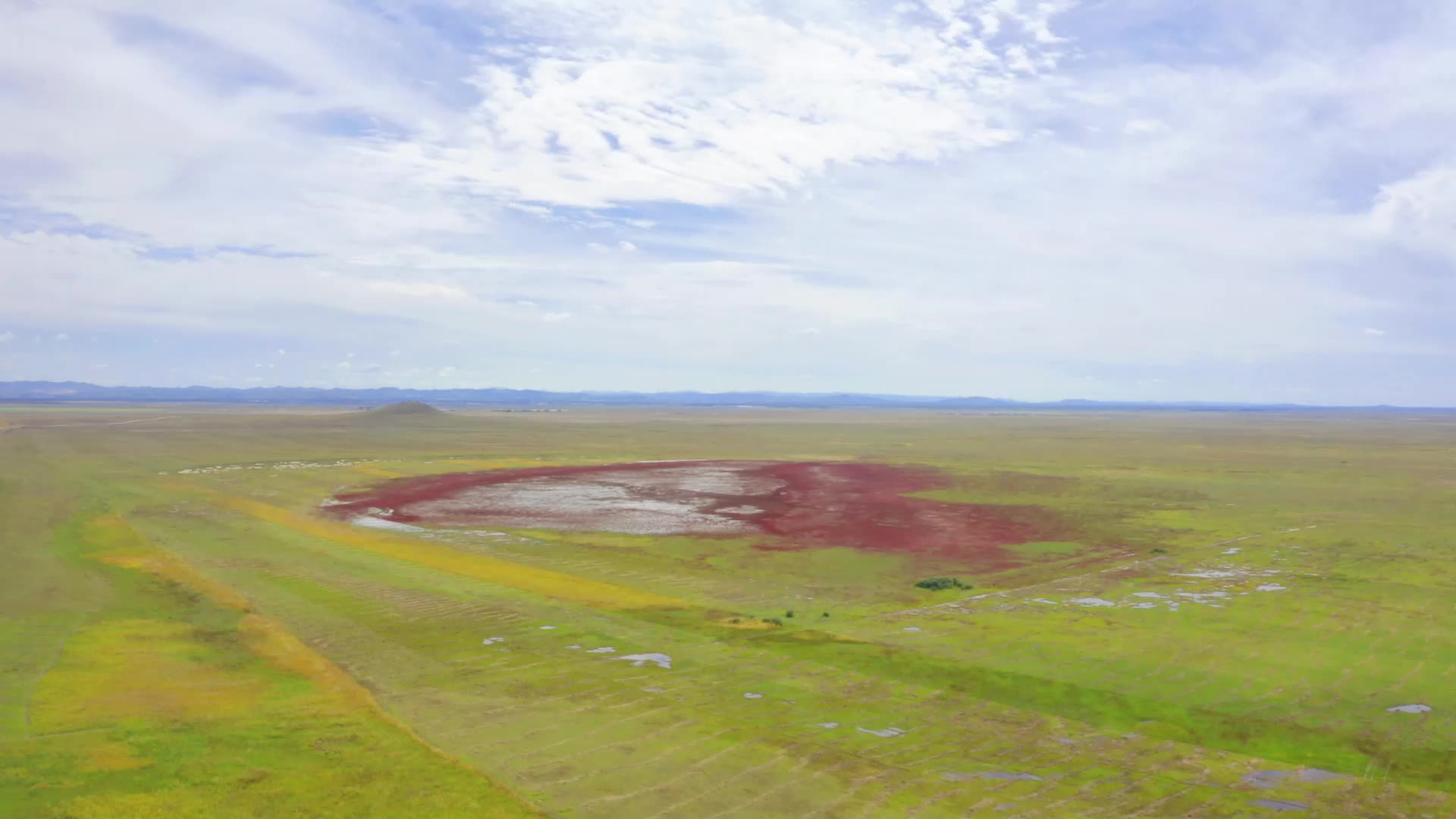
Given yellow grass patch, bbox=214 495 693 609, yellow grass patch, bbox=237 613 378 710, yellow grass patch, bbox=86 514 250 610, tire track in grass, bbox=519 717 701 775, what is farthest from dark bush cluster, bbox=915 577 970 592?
yellow grass patch, bbox=86 514 250 610

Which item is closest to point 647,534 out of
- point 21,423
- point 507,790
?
point 507,790

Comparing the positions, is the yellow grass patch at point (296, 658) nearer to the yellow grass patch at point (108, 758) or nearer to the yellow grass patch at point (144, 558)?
the yellow grass patch at point (144, 558)

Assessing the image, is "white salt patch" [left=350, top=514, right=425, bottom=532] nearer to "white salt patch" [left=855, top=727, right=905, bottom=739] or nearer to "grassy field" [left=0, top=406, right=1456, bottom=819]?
"grassy field" [left=0, top=406, right=1456, bottom=819]

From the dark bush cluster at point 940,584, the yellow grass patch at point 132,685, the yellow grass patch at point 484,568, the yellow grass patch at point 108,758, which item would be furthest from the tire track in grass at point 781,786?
the dark bush cluster at point 940,584

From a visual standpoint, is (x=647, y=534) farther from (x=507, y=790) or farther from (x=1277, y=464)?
(x=1277, y=464)

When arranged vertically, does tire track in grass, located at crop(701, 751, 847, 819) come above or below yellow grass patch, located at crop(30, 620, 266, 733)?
below
